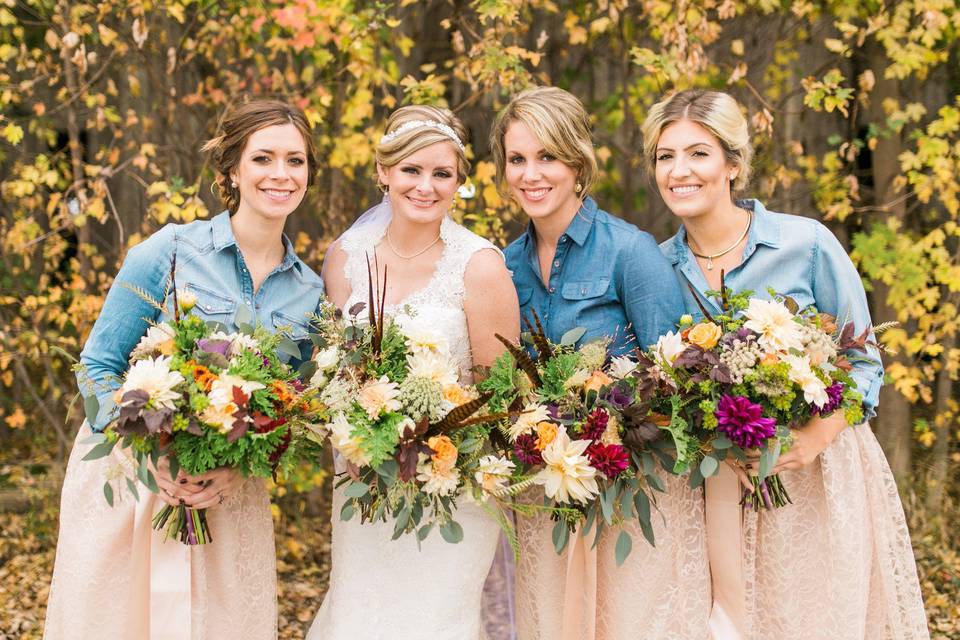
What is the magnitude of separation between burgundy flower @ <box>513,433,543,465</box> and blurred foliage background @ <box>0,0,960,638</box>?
2.03 metres

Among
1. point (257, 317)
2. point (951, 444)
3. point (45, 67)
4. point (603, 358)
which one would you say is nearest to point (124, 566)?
point (257, 317)

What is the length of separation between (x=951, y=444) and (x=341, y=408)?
16.0 feet

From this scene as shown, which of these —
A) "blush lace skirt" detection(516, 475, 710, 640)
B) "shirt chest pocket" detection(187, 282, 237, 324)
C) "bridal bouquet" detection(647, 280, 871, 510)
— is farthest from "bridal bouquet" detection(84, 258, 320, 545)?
"bridal bouquet" detection(647, 280, 871, 510)

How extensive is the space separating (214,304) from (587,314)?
1240 millimetres

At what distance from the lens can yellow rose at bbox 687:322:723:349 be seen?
2.68 metres

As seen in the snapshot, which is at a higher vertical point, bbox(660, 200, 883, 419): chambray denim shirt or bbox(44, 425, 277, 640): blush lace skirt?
bbox(660, 200, 883, 419): chambray denim shirt

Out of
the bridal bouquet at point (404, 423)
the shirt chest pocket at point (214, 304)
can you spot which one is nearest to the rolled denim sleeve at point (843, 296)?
the bridal bouquet at point (404, 423)

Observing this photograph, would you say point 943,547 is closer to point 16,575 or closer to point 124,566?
point 124,566

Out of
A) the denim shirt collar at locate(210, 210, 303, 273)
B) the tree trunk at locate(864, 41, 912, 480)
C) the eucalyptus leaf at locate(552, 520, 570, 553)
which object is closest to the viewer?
the eucalyptus leaf at locate(552, 520, 570, 553)

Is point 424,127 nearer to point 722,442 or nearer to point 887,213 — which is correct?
point 722,442

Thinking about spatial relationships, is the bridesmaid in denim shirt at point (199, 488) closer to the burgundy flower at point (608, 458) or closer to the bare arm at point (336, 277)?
the bare arm at point (336, 277)

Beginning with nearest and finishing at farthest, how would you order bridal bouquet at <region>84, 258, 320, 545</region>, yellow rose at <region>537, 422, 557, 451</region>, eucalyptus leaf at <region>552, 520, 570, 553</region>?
bridal bouquet at <region>84, 258, 320, 545</region>, yellow rose at <region>537, 422, 557, 451</region>, eucalyptus leaf at <region>552, 520, 570, 553</region>

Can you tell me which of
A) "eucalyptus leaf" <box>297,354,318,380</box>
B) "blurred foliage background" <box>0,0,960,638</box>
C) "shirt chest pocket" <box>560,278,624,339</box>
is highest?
"blurred foliage background" <box>0,0,960,638</box>

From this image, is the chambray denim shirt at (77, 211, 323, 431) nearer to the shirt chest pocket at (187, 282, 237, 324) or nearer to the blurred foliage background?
the shirt chest pocket at (187, 282, 237, 324)
